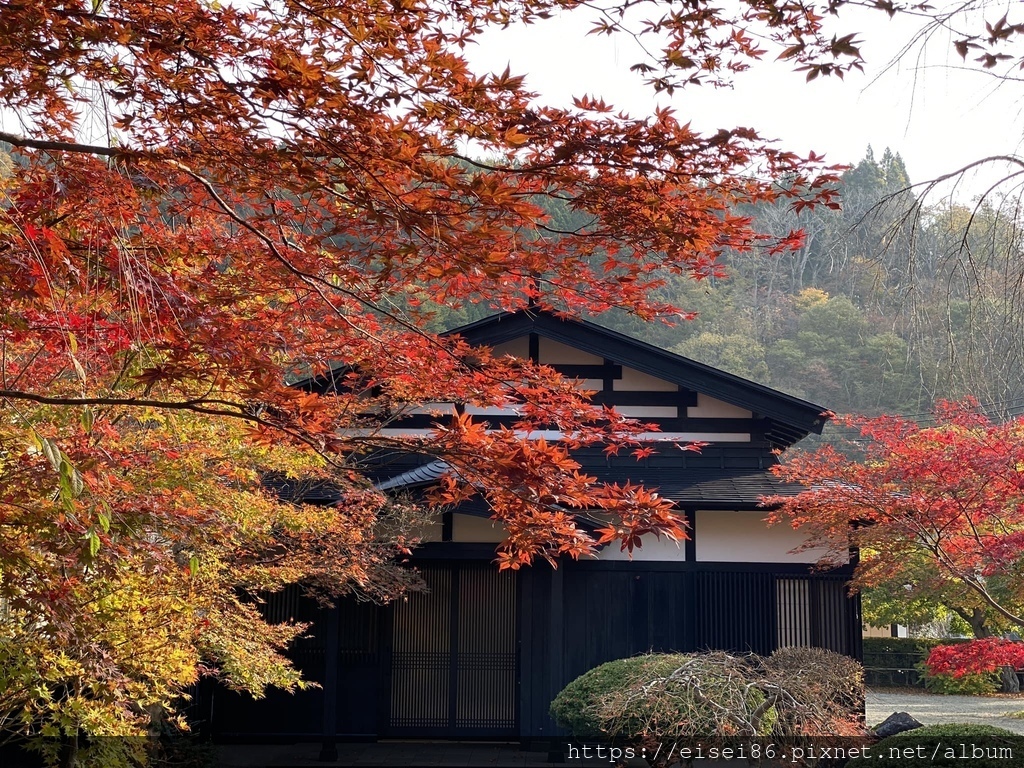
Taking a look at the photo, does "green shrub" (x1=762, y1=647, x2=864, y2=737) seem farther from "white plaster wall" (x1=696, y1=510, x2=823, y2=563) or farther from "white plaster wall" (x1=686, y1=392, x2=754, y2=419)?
"white plaster wall" (x1=686, y1=392, x2=754, y2=419)

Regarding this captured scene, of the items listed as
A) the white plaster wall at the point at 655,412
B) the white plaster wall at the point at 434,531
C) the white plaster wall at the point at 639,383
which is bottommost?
the white plaster wall at the point at 434,531

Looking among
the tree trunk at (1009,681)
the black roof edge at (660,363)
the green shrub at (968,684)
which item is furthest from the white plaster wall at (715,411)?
the tree trunk at (1009,681)

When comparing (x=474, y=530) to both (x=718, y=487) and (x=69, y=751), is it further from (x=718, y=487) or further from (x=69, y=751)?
(x=69, y=751)

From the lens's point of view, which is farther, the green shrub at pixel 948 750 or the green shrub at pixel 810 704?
the green shrub at pixel 948 750

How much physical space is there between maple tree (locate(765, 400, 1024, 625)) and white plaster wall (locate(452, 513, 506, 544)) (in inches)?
151

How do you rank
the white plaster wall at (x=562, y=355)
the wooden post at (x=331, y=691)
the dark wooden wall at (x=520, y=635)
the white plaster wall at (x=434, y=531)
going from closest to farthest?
the wooden post at (x=331, y=691)
the dark wooden wall at (x=520, y=635)
the white plaster wall at (x=434, y=531)
the white plaster wall at (x=562, y=355)

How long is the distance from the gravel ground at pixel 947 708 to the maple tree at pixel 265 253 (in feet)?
46.7

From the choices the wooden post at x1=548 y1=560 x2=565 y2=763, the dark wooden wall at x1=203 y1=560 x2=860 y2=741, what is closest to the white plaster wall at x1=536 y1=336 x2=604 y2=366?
the dark wooden wall at x1=203 y1=560 x2=860 y2=741

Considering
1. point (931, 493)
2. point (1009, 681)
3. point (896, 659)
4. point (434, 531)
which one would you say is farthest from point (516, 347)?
point (896, 659)

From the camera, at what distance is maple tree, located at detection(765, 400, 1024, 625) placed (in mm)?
9133

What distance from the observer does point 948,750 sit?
7.40 meters

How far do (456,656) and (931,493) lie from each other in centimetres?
639

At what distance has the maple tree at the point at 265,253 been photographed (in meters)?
4.02

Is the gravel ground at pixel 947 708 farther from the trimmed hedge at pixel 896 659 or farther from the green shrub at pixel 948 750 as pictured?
the green shrub at pixel 948 750
